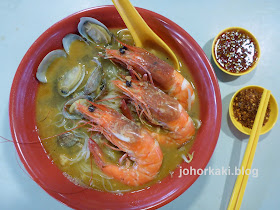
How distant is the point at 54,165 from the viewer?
83.8 inches

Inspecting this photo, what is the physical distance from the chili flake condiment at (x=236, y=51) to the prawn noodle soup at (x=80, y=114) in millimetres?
356

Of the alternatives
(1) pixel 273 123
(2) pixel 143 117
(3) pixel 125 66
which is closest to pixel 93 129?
(2) pixel 143 117

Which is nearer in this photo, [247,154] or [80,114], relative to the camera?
[80,114]

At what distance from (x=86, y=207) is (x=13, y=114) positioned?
2.66ft

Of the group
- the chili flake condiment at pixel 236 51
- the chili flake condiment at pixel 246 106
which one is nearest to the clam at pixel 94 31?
the chili flake condiment at pixel 236 51

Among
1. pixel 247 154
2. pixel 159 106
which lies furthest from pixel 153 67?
pixel 247 154

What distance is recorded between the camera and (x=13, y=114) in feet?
6.55

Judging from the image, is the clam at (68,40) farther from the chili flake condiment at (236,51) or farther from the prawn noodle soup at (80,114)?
the chili flake condiment at (236,51)

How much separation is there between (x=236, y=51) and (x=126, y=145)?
1.17m

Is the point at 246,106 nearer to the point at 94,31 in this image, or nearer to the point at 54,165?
the point at 94,31

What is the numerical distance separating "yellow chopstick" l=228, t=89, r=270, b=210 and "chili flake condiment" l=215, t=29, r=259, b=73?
0.93ft

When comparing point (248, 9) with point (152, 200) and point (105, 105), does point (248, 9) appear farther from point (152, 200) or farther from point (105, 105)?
point (152, 200)

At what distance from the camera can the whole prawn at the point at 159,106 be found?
2.08 metres

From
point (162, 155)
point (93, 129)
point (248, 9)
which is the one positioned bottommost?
point (162, 155)
